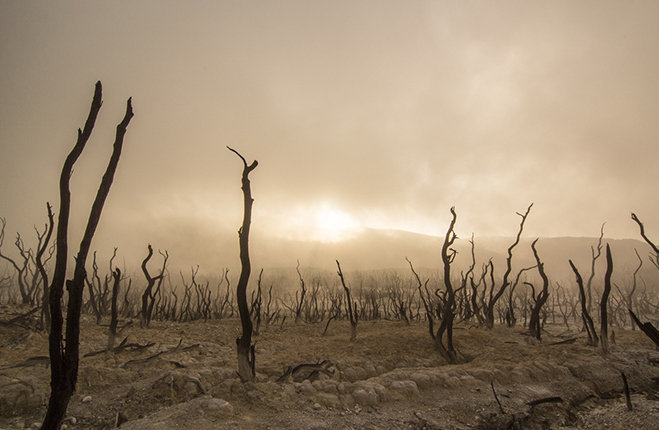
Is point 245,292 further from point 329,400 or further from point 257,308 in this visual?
point 257,308

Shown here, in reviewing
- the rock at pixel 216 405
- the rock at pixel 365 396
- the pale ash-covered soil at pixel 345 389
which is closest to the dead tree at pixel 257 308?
the pale ash-covered soil at pixel 345 389

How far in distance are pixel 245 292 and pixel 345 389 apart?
2.54 meters

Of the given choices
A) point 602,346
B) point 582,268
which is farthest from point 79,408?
point 582,268

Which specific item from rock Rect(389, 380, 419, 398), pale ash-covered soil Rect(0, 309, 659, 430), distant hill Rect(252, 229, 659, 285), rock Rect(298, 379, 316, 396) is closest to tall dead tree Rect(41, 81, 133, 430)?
pale ash-covered soil Rect(0, 309, 659, 430)

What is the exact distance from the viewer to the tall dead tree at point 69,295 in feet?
9.81

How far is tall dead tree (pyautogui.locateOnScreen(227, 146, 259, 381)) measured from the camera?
18.5 ft

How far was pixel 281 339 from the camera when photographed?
40.1ft

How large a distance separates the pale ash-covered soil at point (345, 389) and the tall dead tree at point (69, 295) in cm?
164

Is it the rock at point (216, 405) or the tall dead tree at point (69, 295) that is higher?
the tall dead tree at point (69, 295)

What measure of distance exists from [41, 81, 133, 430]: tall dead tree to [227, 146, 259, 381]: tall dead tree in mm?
2492

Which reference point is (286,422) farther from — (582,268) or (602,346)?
(582,268)

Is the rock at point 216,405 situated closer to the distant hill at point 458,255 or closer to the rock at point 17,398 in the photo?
the rock at point 17,398

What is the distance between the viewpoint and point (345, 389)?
575cm

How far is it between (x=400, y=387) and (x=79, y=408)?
5451mm
